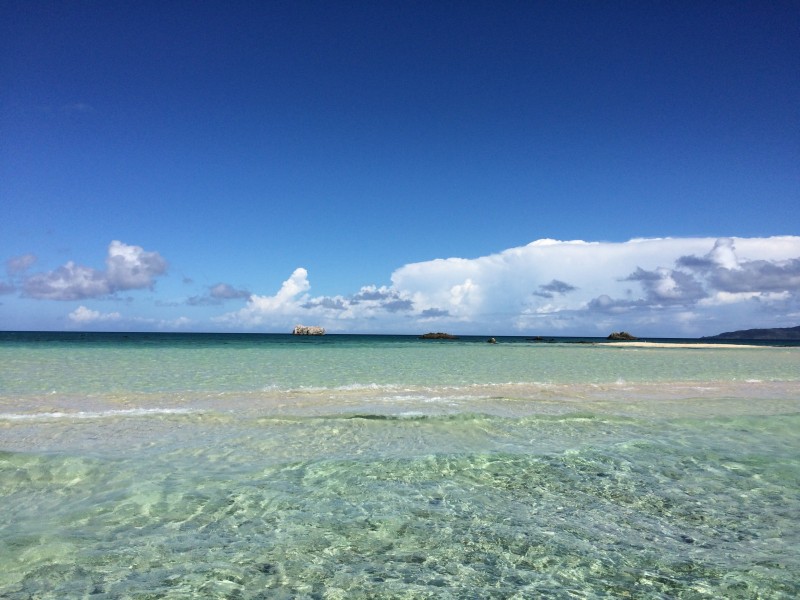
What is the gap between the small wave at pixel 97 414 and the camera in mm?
14797

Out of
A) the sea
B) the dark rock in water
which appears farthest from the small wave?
the dark rock in water

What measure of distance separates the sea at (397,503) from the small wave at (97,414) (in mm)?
135

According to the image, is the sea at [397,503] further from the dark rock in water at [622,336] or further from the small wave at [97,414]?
the dark rock in water at [622,336]

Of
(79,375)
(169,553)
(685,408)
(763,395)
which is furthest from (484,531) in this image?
(79,375)

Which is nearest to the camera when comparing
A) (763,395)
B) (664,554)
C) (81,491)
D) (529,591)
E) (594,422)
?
(529,591)

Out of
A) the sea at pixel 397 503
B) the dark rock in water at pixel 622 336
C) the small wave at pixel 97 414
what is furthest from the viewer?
the dark rock in water at pixel 622 336

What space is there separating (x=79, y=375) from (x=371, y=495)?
25.6m

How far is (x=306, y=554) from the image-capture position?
19.4 feet

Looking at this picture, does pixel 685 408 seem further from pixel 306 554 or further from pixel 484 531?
pixel 306 554

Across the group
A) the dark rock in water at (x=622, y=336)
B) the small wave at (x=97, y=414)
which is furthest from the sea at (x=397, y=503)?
the dark rock in water at (x=622, y=336)

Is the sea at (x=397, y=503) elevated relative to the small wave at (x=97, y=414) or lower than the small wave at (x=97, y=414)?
lower

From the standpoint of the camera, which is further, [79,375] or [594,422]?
[79,375]

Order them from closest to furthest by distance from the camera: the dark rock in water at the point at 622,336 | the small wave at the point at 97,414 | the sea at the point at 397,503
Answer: the sea at the point at 397,503 → the small wave at the point at 97,414 → the dark rock in water at the point at 622,336

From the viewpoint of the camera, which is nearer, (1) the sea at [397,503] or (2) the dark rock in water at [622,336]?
(1) the sea at [397,503]
